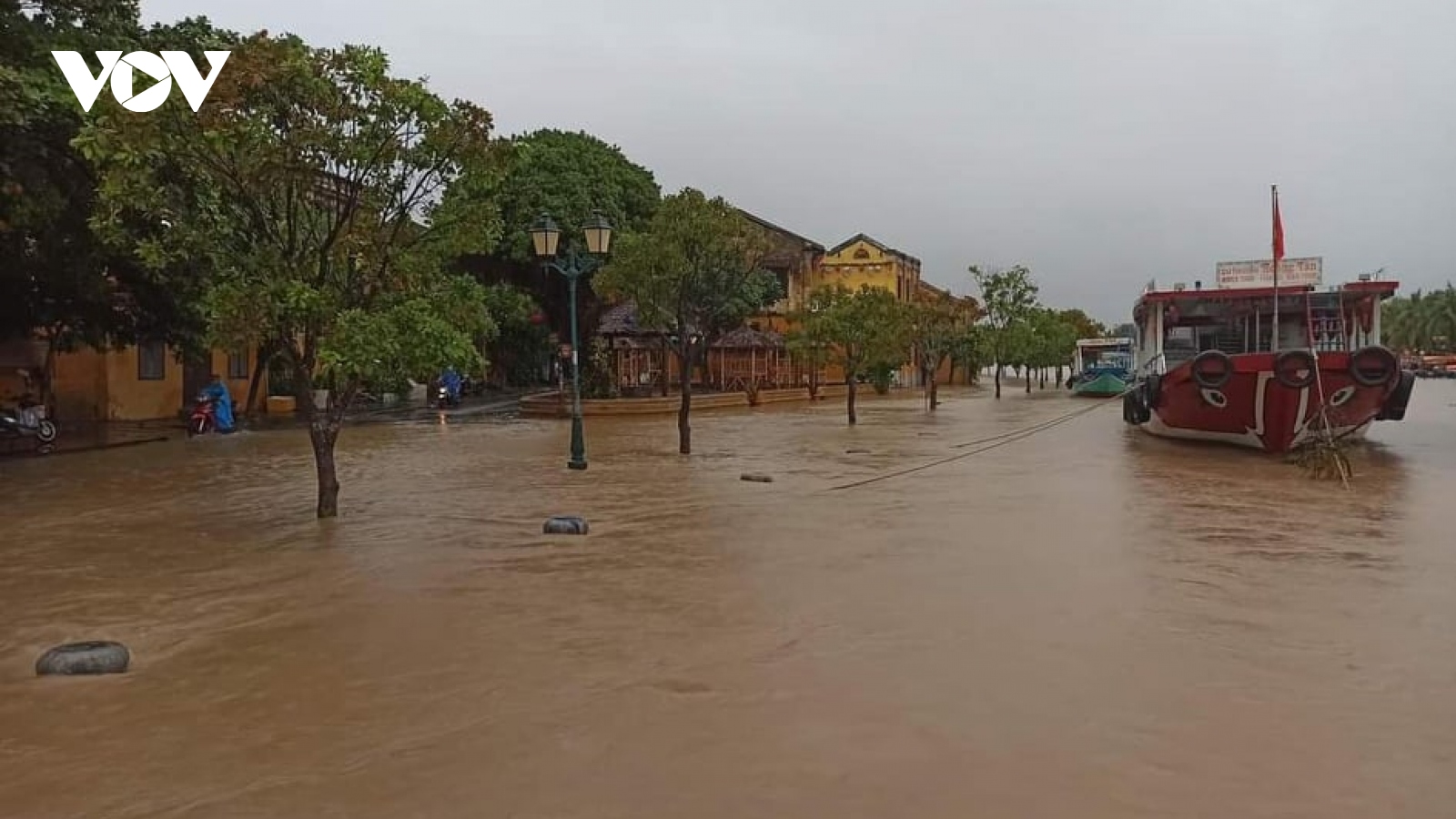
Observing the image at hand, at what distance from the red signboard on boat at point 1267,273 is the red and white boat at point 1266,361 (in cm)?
3

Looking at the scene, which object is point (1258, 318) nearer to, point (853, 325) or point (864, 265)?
point (853, 325)

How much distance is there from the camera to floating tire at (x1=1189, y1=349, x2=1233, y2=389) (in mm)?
18297

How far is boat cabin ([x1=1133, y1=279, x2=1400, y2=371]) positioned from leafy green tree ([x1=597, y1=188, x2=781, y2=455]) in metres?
8.69

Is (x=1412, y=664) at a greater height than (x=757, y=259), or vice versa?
(x=757, y=259)

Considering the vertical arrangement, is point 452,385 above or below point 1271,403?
above

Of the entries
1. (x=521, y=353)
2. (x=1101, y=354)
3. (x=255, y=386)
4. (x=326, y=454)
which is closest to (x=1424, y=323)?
(x=1101, y=354)

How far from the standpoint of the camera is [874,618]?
22.3ft

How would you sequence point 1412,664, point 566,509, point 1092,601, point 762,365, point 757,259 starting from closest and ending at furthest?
point 1412,664, point 1092,601, point 566,509, point 757,259, point 762,365

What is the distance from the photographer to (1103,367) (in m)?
55.9

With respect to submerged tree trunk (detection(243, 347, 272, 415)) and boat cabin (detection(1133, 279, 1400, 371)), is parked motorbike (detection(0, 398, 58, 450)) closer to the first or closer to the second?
submerged tree trunk (detection(243, 347, 272, 415))

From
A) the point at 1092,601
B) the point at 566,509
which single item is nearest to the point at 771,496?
the point at 566,509

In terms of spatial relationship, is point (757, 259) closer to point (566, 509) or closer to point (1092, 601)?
point (566, 509)

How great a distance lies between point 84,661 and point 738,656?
11.5 ft

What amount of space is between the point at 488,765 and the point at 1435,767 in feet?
12.6
